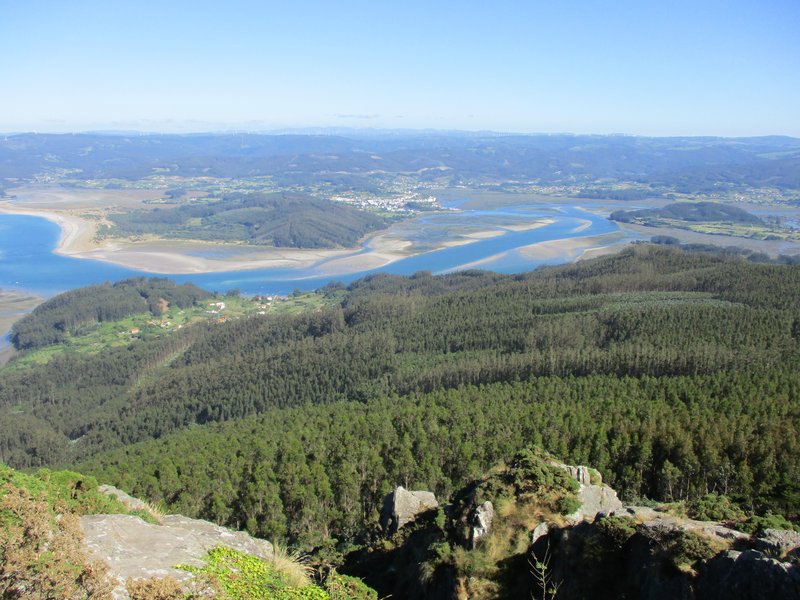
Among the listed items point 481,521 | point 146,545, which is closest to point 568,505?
point 481,521

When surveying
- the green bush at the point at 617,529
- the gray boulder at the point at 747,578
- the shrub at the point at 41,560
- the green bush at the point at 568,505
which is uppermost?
the shrub at the point at 41,560

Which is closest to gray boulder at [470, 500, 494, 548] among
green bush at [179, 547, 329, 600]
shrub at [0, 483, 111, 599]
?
green bush at [179, 547, 329, 600]

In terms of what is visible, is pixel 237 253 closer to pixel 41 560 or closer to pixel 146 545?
pixel 146 545

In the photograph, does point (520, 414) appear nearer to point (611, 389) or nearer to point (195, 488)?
point (611, 389)

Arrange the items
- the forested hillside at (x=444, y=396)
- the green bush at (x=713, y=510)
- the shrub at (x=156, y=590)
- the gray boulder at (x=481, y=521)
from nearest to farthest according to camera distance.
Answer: the shrub at (x=156, y=590) → the green bush at (x=713, y=510) → the gray boulder at (x=481, y=521) → the forested hillside at (x=444, y=396)

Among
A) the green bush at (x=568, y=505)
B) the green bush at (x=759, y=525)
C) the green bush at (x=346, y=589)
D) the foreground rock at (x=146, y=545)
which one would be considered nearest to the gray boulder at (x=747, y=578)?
the green bush at (x=759, y=525)

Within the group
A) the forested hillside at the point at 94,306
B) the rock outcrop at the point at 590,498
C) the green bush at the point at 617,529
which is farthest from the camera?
the forested hillside at the point at 94,306

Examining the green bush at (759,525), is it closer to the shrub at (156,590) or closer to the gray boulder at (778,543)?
the gray boulder at (778,543)
